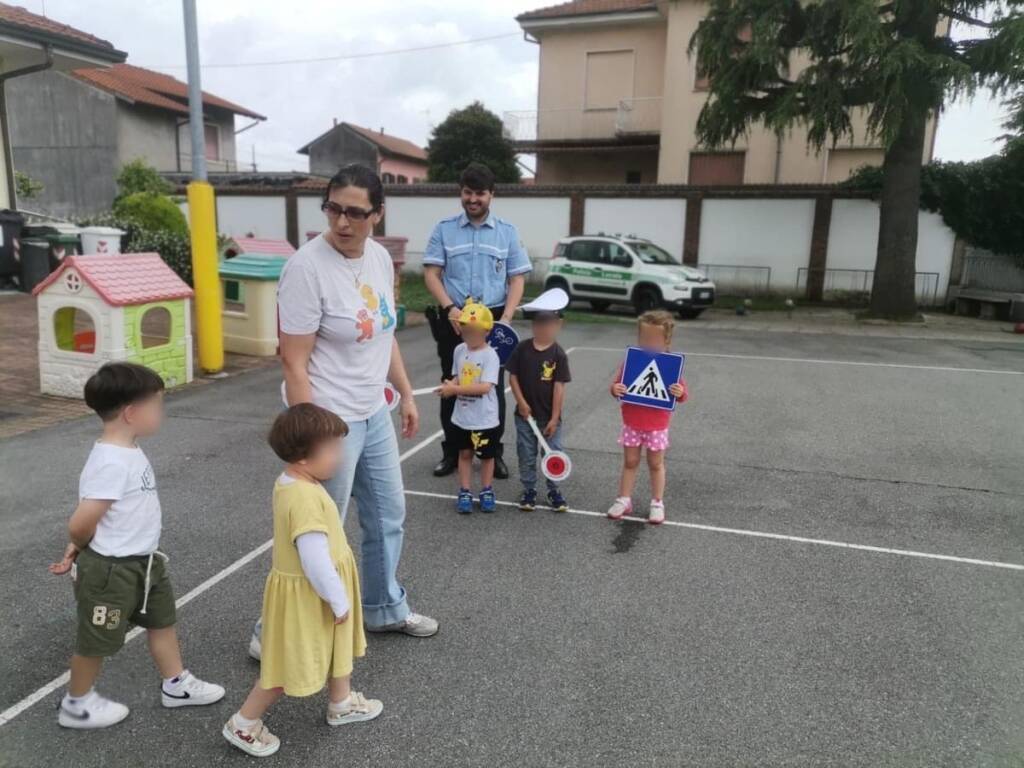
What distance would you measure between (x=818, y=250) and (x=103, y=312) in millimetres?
17575

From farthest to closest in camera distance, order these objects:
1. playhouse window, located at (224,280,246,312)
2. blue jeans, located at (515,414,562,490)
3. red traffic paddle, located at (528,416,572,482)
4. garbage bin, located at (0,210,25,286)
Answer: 1. garbage bin, located at (0,210,25,286)
2. playhouse window, located at (224,280,246,312)
3. blue jeans, located at (515,414,562,490)
4. red traffic paddle, located at (528,416,572,482)

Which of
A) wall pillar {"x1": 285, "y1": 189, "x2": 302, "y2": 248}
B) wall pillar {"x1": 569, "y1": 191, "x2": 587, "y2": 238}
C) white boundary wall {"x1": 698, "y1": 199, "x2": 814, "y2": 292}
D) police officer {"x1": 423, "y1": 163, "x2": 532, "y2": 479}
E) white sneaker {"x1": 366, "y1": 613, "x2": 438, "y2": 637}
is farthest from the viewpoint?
wall pillar {"x1": 285, "y1": 189, "x2": 302, "y2": 248}

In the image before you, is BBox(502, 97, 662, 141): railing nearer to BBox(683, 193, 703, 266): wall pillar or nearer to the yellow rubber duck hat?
BBox(683, 193, 703, 266): wall pillar

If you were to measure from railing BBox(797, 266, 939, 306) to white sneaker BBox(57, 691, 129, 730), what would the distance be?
19815 millimetres

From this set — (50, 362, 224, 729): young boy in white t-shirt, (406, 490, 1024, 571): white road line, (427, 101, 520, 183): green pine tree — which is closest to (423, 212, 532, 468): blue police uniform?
(406, 490, 1024, 571): white road line

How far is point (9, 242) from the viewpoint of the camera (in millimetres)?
13984

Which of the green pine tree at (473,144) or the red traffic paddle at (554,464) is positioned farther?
the green pine tree at (473,144)

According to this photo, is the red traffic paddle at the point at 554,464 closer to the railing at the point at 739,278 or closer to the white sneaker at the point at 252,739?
the white sneaker at the point at 252,739

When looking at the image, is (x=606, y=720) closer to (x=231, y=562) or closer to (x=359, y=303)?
(x=359, y=303)

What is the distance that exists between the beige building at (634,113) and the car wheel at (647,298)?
9771 mm

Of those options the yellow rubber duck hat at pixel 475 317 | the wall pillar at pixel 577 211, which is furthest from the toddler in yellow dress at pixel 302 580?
the wall pillar at pixel 577 211

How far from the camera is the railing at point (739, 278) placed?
66.9ft

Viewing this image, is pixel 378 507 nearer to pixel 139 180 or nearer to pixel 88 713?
pixel 88 713

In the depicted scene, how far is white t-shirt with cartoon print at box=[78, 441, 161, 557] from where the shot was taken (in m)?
2.45
